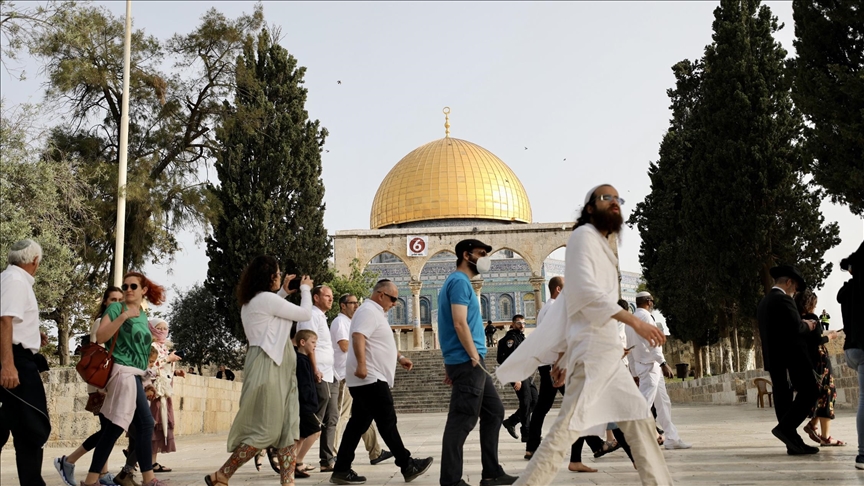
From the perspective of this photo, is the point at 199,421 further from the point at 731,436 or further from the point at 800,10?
the point at 800,10

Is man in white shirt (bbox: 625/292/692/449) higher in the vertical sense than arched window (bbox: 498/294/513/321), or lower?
lower

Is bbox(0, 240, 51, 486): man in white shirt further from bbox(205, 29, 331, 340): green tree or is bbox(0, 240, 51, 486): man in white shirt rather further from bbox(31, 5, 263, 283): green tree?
bbox(205, 29, 331, 340): green tree

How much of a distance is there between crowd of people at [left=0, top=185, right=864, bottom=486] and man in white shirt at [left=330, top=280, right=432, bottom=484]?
0.01 meters

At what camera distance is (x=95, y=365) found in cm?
545

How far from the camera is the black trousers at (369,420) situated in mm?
6164

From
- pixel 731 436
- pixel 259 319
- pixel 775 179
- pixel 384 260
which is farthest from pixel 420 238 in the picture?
pixel 259 319

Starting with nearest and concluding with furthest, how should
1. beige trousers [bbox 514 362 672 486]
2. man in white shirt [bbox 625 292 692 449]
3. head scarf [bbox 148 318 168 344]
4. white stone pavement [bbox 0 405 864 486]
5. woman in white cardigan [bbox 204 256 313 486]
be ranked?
beige trousers [bbox 514 362 672 486] → woman in white cardigan [bbox 204 256 313 486] → white stone pavement [bbox 0 405 864 486] → head scarf [bbox 148 318 168 344] → man in white shirt [bbox 625 292 692 449]

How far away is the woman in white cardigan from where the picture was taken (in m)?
4.87

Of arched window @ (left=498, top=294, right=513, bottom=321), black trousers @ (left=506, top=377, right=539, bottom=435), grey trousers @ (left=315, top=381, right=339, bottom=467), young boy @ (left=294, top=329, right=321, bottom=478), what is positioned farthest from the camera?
arched window @ (left=498, top=294, right=513, bottom=321)

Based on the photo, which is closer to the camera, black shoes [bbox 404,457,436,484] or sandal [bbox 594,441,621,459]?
black shoes [bbox 404,457,436,484]

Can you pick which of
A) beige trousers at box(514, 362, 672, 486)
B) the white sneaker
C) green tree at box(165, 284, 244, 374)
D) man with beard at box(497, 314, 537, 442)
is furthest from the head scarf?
green tree at box(165, 284, 244, 374)

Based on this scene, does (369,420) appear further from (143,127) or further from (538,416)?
(143,127)

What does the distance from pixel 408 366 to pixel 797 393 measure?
2.99 metres

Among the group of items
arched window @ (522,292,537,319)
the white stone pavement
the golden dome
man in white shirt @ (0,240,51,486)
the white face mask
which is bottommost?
the white stone pavement
